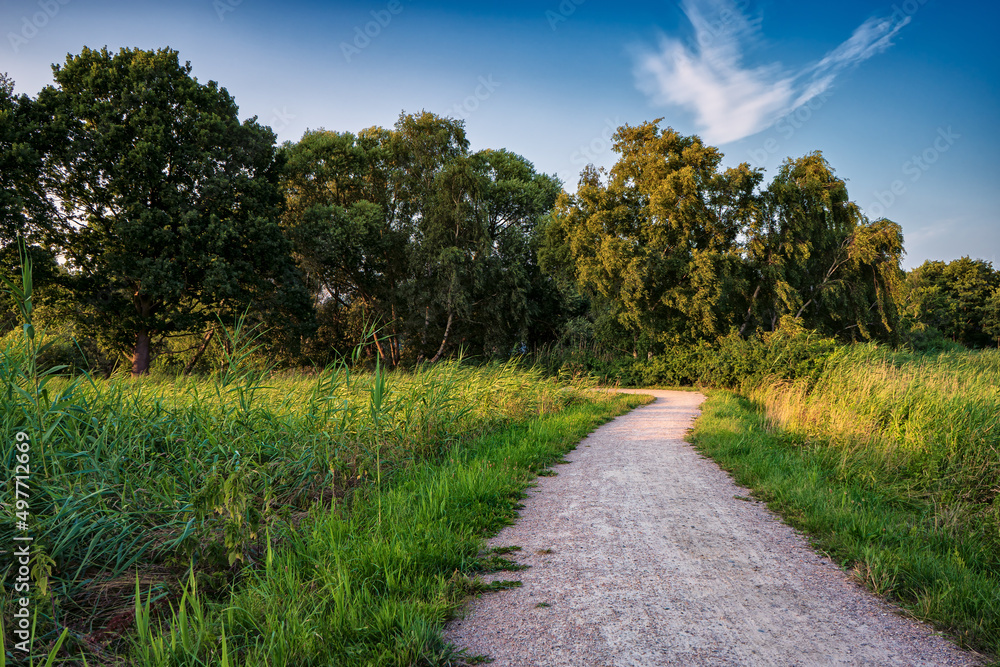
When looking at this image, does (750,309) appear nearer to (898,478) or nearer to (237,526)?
(898,478)

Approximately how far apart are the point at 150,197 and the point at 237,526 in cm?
2305

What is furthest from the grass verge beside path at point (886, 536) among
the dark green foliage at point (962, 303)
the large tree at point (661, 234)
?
the dark green foliage at point (962, 303)

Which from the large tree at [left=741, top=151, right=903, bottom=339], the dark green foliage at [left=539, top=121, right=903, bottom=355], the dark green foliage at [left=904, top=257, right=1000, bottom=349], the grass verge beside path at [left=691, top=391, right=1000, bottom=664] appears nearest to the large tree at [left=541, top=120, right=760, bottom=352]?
the dark green foliage at [left=539, top=121, right=903, bottom=355]

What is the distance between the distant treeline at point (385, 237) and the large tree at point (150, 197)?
95 mm

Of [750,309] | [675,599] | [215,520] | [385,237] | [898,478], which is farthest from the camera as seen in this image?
[385,237]

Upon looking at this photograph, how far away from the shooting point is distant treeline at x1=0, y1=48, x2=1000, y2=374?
757 inches

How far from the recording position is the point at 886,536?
11.9 ft

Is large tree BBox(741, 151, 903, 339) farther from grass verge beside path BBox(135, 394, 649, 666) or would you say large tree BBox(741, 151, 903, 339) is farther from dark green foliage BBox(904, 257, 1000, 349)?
dark green foliage BBox(904, 257, 1000, 349)

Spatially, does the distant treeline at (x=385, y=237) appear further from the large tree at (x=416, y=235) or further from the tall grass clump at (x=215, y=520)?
the tall grass clump at (x=215, y=520)

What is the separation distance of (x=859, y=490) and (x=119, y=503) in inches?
270

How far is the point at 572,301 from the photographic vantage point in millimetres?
31672

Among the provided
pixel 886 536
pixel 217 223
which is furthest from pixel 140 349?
pixel 886 536

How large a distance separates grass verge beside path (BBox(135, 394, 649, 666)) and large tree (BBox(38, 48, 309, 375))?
63.8 ft

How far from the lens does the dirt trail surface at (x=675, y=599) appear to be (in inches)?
89.9
